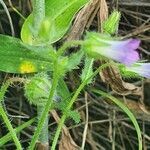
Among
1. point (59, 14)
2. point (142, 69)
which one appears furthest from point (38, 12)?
point (142, 69)

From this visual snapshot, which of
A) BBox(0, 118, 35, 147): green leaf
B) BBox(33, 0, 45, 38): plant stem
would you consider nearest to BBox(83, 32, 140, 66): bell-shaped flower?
BBox(33, 0, 45, 38): plant stem

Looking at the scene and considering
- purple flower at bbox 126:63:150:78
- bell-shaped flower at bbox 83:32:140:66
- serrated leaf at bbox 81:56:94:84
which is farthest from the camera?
serrated leaf at bbox 81:56:94:84

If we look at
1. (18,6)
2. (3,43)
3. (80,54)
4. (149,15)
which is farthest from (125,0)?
(80,54)

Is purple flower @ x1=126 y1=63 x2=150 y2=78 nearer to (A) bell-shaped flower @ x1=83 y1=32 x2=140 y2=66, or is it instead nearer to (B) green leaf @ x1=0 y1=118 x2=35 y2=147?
(A) bell-shaped flower @ x1=83 y1=32 x2=140 y2=66

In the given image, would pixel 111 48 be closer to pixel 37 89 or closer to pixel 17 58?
pixel 37 89

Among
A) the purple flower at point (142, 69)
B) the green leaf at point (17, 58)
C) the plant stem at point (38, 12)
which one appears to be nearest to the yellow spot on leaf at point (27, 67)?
the green leaf at point (17, 58)

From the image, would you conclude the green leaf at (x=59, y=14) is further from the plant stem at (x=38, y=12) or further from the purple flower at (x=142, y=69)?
the purple flower at (x=142, y=69)
